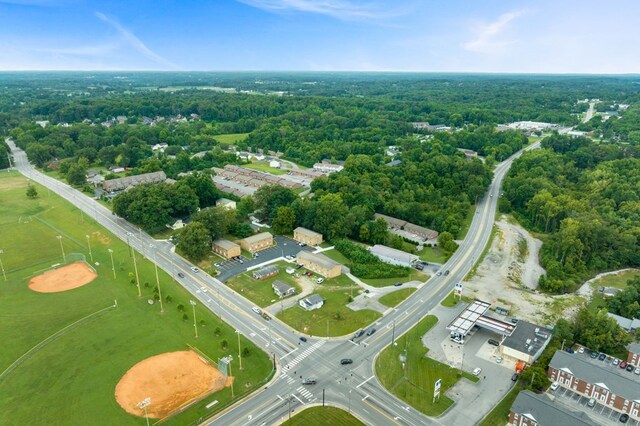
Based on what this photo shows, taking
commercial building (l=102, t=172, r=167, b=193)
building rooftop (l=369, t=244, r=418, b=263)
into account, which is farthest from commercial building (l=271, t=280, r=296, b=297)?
commercial building (l=102, t=172, r=167, b=193)

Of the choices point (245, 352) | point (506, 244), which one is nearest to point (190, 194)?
point (245, 352)

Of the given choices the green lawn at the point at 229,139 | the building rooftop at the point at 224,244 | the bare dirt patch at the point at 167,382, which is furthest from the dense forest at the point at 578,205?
the green lawn at the point at 229,139

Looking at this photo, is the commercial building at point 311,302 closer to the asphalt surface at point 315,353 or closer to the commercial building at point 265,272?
the asphalt surface at point 315,353

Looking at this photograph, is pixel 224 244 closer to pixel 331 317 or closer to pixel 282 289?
pixel 282 289

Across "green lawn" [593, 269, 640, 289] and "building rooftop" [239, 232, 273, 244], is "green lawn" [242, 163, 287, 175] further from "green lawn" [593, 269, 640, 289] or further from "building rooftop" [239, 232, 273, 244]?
"green lawn" [593, 269, 640, 289]

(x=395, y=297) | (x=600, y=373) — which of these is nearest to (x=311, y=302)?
(x=395, y=297)

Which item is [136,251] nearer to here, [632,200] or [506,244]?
[506,244]
